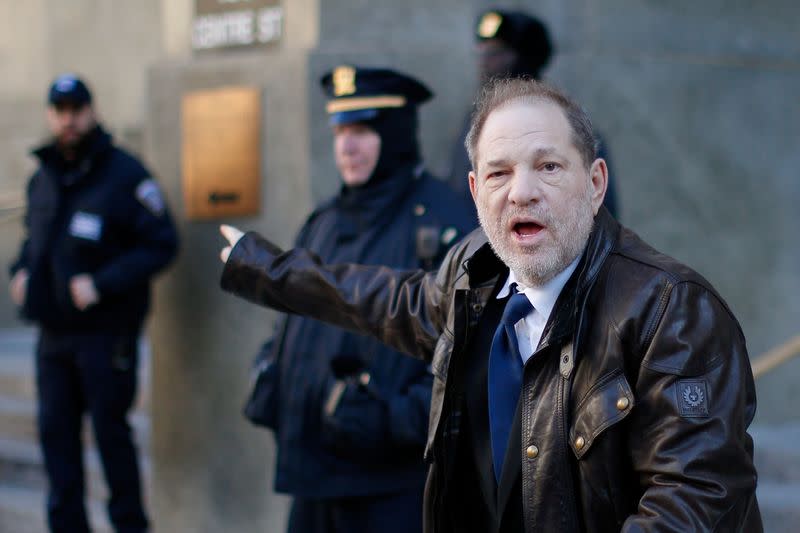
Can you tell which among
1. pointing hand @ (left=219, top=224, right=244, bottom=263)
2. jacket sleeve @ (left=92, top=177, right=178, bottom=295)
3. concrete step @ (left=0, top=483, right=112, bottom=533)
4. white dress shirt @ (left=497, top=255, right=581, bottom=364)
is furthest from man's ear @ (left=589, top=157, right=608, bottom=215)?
concrete step @ (left=0, top=483, right=112, bottom=533)

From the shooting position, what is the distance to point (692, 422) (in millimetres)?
2008

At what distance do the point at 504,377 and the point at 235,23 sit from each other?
11.7ft

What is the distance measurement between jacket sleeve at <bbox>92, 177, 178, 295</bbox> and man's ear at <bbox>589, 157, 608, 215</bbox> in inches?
132

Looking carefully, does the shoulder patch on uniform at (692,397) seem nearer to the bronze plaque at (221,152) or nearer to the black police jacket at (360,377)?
the black police jacket at (360,377)

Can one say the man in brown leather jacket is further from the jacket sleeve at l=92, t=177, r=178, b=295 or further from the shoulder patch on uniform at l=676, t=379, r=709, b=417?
the jacket sleeve at l=92, t=177, r=178, b=295

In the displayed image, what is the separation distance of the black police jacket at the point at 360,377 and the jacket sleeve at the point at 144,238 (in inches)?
56.4

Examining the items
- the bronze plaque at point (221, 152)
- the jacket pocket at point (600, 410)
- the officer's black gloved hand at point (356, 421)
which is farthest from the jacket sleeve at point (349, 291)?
the bronze plaque at point (221, 152)

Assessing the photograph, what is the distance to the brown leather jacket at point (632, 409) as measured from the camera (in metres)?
2.01

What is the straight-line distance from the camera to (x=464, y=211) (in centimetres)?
392

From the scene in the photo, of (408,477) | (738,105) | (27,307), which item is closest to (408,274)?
(408,477)

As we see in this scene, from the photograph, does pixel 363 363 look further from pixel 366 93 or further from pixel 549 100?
pixel 549 100

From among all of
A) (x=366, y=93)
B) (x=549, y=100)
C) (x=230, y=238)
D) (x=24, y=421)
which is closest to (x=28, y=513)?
(x=24, y=421)

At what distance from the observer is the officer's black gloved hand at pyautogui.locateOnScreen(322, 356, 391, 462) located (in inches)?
142

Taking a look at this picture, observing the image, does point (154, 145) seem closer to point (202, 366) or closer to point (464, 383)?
point (202, 366)
